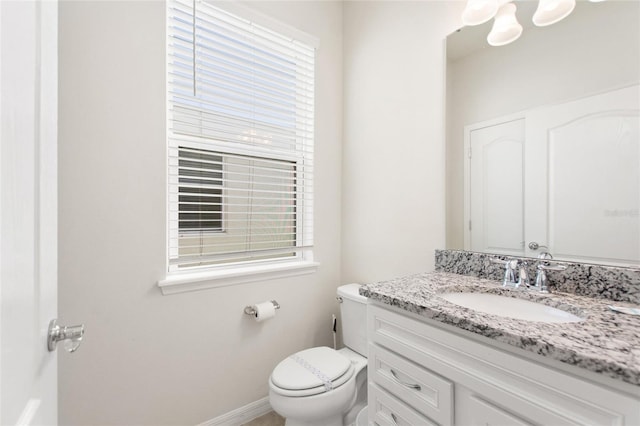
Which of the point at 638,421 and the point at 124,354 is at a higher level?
the point at 638,421

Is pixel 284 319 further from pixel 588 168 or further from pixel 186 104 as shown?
pixel 588 168

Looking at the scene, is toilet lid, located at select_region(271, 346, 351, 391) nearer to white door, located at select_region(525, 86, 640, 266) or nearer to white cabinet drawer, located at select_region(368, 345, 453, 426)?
white cabinet drawer, located at select_region(368, 345, 453, 426)

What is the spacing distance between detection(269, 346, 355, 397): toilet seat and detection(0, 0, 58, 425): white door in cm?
81

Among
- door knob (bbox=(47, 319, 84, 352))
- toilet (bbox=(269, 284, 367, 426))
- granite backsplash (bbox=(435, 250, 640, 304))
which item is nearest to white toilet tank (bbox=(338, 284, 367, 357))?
toilet (bbox=(269, 284, 367, 426))

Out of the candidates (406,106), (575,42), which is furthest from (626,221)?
(406,106)

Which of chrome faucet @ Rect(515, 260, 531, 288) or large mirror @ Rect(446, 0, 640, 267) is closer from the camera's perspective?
large mirror @ Rect(446, 0, 640, 267)

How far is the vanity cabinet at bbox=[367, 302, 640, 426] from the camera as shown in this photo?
0.56m

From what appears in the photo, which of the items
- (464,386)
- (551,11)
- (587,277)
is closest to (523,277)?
(587,277)

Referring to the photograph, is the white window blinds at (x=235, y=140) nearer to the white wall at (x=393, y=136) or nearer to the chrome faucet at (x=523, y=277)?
the white wall at (x=393, y=136)

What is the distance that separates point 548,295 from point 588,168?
0.46 meters

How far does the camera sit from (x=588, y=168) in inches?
38.4

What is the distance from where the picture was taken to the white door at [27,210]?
38 cm

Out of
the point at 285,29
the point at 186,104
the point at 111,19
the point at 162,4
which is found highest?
the point at 285,29

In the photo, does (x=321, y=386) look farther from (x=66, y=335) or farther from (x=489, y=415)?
(x=66, y=335)
